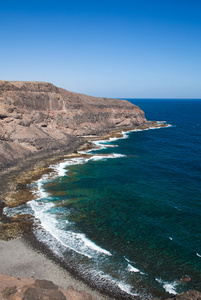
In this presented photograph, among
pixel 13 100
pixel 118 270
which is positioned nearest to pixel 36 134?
pixel 13 100

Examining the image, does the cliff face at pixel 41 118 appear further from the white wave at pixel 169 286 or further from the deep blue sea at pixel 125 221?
the white wave at pixel 169 286

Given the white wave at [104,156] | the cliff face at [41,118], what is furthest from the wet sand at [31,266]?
the white wave at [104,156]

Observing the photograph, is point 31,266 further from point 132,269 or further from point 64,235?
point 132,269

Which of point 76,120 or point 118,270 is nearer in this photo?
point 118,270

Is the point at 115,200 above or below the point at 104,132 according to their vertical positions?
below

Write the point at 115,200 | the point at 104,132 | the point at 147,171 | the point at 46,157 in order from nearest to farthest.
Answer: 1. the point at 115,200
2. the point at 147,171
3. the point at 46,157
4. the point at 104,132

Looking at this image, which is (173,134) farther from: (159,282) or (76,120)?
(159,282)

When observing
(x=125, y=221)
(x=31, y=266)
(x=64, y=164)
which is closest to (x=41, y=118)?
(x=64, y=164)
